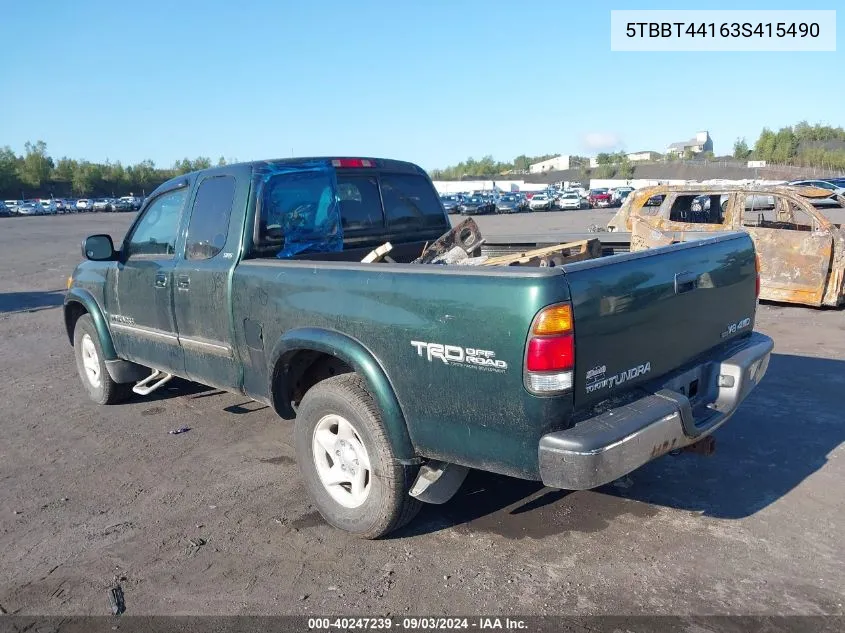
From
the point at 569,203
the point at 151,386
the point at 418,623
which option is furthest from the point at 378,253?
the point at 569,203

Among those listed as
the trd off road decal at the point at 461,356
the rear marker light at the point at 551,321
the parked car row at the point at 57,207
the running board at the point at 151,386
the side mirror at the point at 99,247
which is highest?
the parked car row at the point at 57,207

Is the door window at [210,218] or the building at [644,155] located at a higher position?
the building at [644,155]

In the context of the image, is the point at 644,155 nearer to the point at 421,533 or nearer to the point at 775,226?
the point at 775,226

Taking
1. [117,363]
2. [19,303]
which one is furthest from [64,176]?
[117,363]

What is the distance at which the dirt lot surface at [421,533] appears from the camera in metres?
3.14

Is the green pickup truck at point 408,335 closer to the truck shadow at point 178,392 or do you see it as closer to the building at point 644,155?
the truck shadow at point 178,392

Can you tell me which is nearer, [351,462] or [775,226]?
[351,462]

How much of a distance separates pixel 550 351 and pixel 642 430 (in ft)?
1.88

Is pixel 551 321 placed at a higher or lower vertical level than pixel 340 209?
lower

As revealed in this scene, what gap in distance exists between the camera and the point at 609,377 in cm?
301

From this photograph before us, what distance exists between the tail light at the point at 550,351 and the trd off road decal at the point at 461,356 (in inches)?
4.9

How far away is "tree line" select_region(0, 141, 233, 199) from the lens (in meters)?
87.4

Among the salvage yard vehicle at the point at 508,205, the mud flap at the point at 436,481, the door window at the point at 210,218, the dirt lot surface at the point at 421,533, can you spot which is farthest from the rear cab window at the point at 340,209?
the salvage yard vehicle at the point at 508,205

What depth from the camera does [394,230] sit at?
511cm
